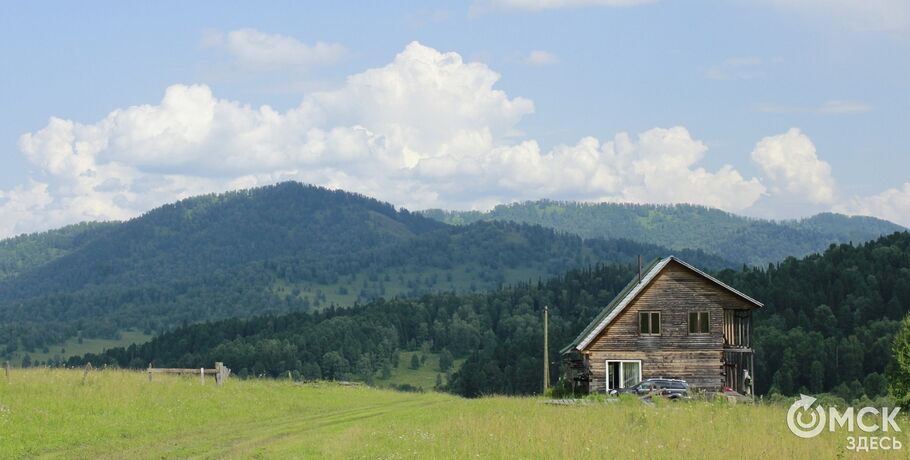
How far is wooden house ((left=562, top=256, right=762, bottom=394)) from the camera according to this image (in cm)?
6347

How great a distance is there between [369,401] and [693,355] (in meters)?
20.3

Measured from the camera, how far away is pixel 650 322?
2514 inches

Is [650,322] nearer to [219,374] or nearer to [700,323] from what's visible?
[700,323]

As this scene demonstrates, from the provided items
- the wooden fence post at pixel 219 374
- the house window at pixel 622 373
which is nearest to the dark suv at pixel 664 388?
the house window at pixel 622 373

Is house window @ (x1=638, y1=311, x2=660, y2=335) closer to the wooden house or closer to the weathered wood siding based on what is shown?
the wooden house

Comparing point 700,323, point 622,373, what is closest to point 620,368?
point 622,373

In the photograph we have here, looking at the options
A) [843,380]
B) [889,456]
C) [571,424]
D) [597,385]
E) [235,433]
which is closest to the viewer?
[889,456]

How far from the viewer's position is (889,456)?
2608 cm

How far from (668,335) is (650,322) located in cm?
135

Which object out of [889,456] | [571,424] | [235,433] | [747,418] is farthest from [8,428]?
[889,456]

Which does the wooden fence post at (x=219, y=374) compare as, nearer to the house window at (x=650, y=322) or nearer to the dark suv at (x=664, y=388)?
the dark suv at (x=664, y=388)

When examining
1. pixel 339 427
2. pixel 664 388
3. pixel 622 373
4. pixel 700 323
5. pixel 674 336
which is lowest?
pixel 339 427

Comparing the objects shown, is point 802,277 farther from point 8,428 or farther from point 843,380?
point 8,428

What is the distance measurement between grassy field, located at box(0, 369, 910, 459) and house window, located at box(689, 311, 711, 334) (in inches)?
791
